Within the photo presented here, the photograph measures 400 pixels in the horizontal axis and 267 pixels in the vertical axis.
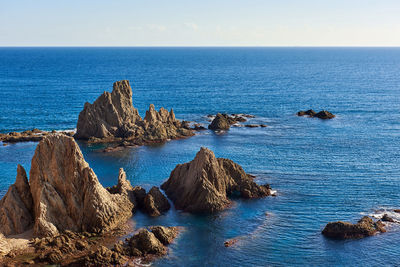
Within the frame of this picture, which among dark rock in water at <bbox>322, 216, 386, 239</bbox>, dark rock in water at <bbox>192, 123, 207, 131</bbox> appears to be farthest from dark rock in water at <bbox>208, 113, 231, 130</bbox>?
dark rock in water at <bbox>322, 216, 386, 239</bbox>

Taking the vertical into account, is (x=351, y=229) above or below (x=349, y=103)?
below

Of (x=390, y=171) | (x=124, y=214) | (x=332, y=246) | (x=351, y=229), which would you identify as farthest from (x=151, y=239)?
(x=390, y=171)

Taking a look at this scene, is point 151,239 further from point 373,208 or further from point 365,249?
point 373,208

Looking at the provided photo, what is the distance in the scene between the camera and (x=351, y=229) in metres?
54.1

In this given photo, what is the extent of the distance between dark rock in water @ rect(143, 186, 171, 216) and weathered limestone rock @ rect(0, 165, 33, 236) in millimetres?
15428

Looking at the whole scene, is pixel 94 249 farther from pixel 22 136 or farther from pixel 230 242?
pixel 22 136

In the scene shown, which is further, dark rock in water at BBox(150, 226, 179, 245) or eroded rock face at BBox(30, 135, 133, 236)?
eroded rock face at BBox(30, 135, 133, 236)

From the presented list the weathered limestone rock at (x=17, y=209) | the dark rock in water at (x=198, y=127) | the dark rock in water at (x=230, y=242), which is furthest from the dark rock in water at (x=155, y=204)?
the dark rock in water at (x=198, y=127)

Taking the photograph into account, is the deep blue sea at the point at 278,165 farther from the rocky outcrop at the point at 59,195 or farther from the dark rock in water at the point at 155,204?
the rocky outcrop at the point at 59,195

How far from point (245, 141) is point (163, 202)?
44.0 m

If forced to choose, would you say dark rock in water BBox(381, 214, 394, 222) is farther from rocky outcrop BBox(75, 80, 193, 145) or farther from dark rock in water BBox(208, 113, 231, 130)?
dark rock in water BBox(208, 113, 231, 130)

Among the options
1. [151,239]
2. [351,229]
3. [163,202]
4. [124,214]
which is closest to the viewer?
[151,239]

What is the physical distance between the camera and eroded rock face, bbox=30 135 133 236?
52812mm

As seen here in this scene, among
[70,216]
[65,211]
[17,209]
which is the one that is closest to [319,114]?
[70,216]
